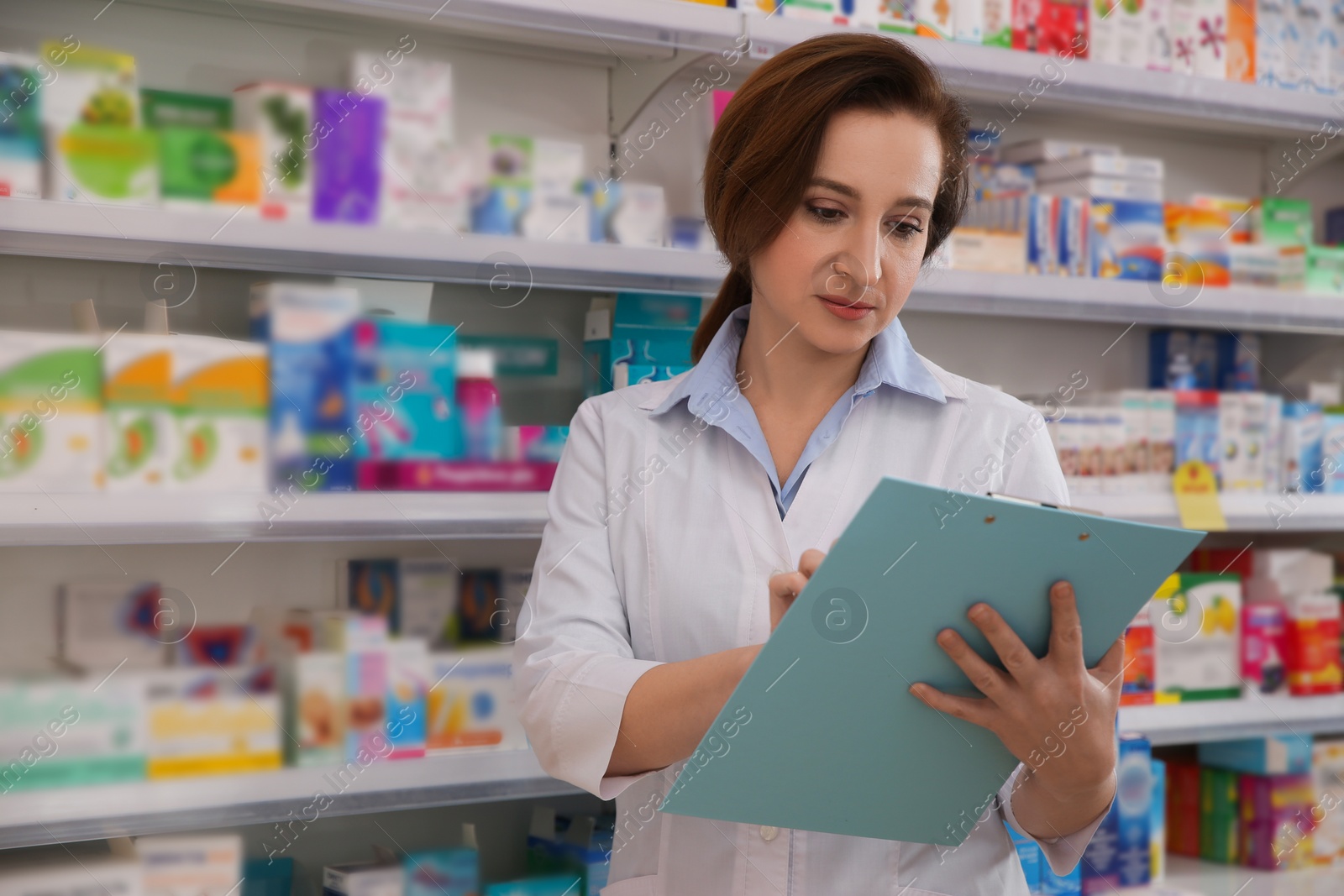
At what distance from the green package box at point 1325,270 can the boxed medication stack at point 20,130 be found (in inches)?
98.7

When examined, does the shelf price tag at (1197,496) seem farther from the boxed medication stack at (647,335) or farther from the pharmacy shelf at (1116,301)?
the boxed medication stack at (647,335)

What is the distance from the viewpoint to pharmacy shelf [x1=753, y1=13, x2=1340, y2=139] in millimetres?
2072

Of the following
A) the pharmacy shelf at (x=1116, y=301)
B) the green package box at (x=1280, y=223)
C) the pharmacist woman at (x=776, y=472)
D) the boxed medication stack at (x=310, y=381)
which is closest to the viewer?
the pharmacist woman at (x=776, y=472)

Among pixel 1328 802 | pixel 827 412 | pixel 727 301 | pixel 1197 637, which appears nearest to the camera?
pixel 827 412

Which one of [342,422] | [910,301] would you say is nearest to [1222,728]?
[910,301]

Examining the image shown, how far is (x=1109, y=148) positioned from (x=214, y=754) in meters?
2.11

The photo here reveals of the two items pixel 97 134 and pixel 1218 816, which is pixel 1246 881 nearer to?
pixel 1218 816

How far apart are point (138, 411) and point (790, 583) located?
107 centimetres

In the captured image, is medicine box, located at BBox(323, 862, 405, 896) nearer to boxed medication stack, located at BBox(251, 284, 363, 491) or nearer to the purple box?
boxed medication stack, located at BBox(251, 284, 363, 491)

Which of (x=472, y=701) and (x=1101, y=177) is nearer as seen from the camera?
(x=472, y=701)

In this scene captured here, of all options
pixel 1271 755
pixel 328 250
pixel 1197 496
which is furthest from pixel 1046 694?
pixel 1271 755

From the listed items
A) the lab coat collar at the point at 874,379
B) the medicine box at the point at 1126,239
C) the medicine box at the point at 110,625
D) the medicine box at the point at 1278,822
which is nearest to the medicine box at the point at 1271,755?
the medicine box at the point at 1278,822

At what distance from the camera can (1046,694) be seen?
3.45ft

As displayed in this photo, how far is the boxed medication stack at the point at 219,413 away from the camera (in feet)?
5.63
